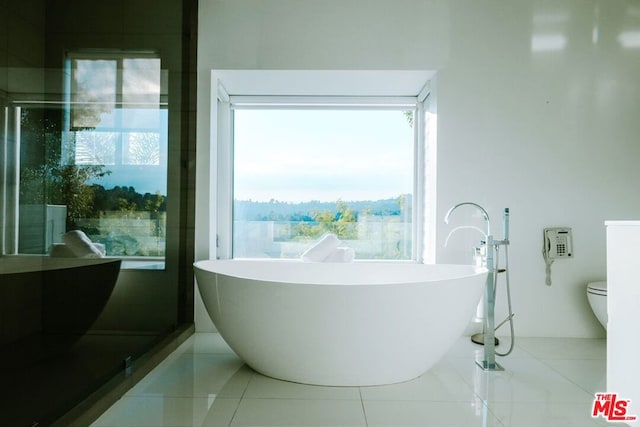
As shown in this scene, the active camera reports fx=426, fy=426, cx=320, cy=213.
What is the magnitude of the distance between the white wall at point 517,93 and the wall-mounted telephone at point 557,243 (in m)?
0.06

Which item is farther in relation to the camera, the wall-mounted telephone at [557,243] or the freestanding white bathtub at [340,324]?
the wall-mounted telephone at [557,243]

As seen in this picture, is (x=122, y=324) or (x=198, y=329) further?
(x=198, y=329)

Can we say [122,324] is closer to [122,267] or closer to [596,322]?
[122,267]

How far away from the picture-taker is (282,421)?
1.81 meters

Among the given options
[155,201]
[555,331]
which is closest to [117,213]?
[155,201]

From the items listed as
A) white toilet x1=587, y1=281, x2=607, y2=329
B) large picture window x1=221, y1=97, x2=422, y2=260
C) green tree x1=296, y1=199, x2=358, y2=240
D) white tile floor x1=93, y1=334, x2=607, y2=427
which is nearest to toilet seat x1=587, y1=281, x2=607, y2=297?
white toilet x1=587, y1=281, x2=607, y2=329

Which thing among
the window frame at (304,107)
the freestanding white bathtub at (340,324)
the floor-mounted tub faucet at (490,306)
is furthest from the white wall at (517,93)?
the freestanding white bathtub at (340,324)

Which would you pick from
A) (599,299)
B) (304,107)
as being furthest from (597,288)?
(304,107)

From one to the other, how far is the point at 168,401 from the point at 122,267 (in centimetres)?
72

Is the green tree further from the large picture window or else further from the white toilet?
the white toilet

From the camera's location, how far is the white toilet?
287 centimetres

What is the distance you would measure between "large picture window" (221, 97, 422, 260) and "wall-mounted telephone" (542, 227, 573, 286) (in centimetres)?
112

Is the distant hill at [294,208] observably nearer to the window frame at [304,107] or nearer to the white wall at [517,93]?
the window frame at [304,107]

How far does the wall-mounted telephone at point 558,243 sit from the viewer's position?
312cm
